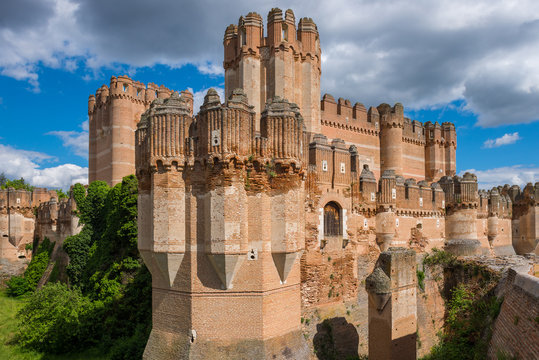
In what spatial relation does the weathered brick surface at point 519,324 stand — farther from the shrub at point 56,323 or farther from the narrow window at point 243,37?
the narrow window at point 243,37

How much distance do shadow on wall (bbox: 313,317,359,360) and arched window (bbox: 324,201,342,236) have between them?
449 cm

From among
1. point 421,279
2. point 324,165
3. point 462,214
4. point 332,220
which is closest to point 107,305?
point 332,220

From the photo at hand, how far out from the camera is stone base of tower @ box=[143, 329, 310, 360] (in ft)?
44.3

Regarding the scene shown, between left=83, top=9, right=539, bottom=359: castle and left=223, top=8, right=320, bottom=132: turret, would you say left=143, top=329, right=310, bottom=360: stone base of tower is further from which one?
left=223, top=8, right=320, bottom=132: turret

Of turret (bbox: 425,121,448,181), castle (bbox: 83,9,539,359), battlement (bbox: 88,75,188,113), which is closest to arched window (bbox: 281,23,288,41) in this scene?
castle (bbox: 83,9,539,359)

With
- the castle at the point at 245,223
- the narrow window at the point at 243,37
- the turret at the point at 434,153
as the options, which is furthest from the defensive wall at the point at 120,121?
the turret at the point at 434,153

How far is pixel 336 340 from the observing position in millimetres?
20703

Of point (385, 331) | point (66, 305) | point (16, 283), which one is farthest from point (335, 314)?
point (16, 283)

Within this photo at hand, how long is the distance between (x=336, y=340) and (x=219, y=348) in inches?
360

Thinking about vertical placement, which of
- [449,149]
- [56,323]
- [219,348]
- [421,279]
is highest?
[449,149]

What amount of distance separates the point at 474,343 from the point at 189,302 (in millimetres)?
13607

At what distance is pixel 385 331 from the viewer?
57.8ft

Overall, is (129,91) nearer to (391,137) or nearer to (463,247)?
(391,137)

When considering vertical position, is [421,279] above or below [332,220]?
below
